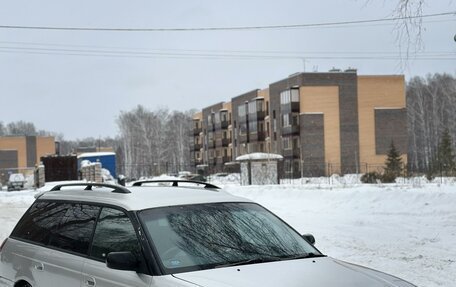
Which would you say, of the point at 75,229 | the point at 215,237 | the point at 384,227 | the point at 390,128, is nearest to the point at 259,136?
the point at 390,128

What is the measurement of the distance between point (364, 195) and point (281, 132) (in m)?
55.3

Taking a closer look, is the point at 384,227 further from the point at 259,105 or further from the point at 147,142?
the point at 147,142

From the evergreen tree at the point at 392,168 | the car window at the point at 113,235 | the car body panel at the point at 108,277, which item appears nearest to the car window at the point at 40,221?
the car window at the point at 113,235

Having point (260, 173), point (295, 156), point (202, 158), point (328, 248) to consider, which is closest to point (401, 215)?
point (328, 248)

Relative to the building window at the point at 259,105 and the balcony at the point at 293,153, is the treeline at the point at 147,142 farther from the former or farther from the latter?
the balcony at the point at 293,153

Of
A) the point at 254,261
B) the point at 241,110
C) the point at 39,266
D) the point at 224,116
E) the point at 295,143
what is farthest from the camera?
the point at 224,116

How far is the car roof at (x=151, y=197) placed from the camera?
15.1 feet

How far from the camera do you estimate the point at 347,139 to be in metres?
71.2

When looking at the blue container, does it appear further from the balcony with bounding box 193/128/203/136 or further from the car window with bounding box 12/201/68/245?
the balcony with bounding box 193/128/203/136

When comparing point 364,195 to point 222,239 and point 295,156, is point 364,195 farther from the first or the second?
point 295,156

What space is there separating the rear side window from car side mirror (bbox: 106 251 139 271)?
31.0 inches

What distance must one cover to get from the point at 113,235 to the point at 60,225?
1018mm

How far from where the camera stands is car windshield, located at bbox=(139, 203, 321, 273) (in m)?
4.13

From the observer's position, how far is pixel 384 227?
44.5 ft
